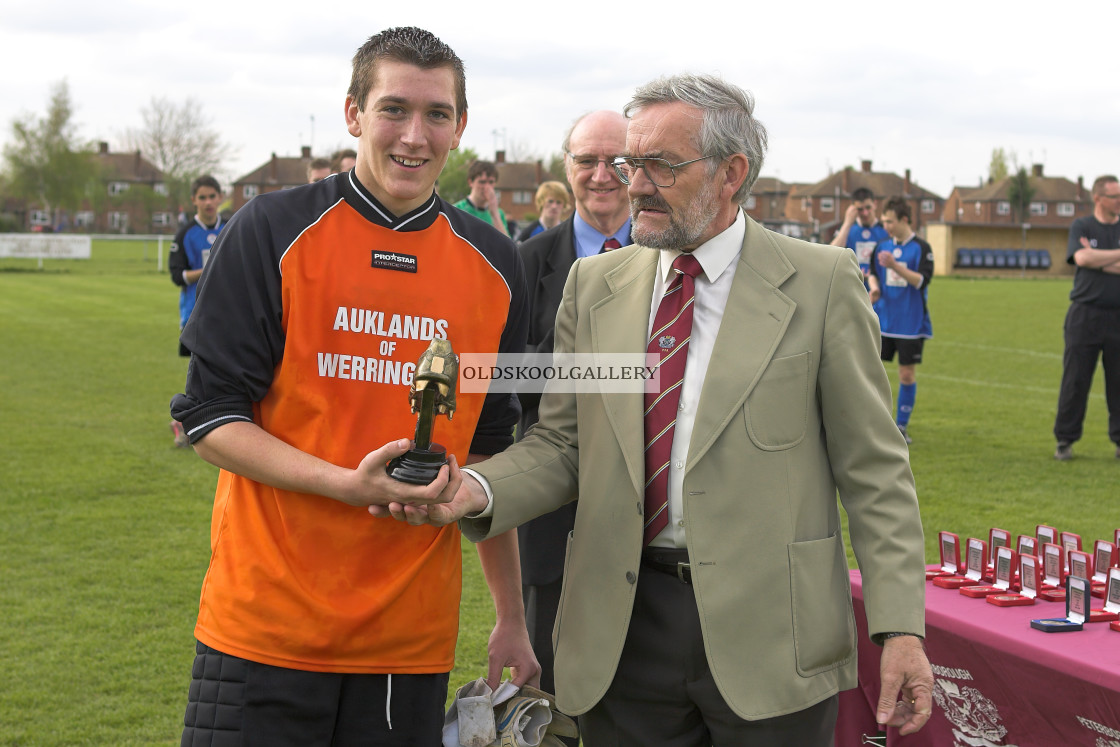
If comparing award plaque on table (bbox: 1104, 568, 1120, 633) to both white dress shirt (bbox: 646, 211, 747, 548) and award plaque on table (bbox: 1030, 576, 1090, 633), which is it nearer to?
award plaque on table (bbox: 1030, 576, 1090, 633)

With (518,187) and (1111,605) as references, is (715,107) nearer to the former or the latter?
(1111,605)

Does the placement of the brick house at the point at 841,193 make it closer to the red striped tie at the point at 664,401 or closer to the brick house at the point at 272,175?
the brick house at the point at 272,175

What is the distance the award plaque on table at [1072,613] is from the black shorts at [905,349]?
8158mm

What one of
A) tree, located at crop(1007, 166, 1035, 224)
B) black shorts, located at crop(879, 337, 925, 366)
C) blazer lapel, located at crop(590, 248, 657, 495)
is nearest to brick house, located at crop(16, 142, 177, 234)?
tree, located at crop(1007, 166, 1035, 224)

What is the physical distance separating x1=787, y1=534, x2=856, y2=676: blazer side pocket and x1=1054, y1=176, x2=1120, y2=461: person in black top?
331 inches

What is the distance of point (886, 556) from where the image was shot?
7.72ft

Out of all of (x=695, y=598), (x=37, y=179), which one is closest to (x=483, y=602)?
(x=695, y=598)

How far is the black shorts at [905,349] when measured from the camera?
1106 centimetres

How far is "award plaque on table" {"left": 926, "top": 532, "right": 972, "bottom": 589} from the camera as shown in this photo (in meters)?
3.54

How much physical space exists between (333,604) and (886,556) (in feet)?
4.19

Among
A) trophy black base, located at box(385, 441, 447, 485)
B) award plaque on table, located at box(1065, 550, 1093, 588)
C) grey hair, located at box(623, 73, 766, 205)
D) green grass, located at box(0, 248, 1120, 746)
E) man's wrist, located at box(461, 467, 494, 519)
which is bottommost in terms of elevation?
green grass, located at box(0, 248, 1120, 746)

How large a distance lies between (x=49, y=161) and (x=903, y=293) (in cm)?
6662

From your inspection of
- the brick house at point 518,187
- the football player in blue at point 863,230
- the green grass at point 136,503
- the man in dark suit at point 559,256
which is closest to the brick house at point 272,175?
the brick house at point 518,187

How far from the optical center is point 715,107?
246 centimetres
